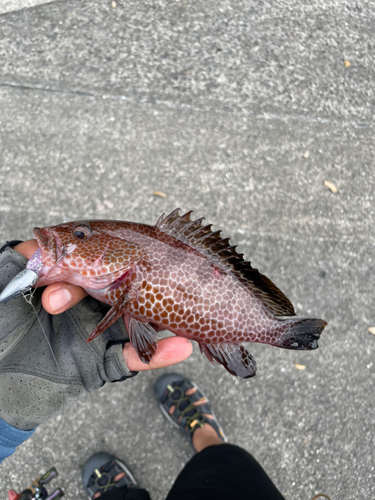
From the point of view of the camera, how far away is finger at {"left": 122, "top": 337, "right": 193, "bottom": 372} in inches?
90.4

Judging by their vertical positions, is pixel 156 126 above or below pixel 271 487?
above

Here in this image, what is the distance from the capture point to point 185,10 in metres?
3.95

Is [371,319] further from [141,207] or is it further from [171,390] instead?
[141,207]

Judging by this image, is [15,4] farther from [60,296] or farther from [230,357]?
[230,357]

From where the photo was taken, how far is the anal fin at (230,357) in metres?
2.31

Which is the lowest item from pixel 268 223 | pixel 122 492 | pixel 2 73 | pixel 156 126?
pixel 122 492

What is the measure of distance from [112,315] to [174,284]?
1.31ft

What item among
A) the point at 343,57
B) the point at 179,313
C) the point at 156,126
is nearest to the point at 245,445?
the point at 179,313

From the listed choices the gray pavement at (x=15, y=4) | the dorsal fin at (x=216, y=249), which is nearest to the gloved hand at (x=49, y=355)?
the dorsal fin at (x=216, y=249)

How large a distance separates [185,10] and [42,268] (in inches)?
133

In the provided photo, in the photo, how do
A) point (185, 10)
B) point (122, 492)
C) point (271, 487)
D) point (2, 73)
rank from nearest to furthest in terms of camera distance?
1. point (271, 487)
2. point (122, 492)
3. point (2, 73)
4. point (185, 10)

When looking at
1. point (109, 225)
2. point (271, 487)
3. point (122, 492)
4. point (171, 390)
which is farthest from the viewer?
point (171, 390)

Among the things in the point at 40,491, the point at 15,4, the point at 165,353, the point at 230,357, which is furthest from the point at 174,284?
the point at 15,4

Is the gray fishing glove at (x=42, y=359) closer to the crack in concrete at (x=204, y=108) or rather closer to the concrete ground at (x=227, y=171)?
the concrete ground at (x=227, y=171)
